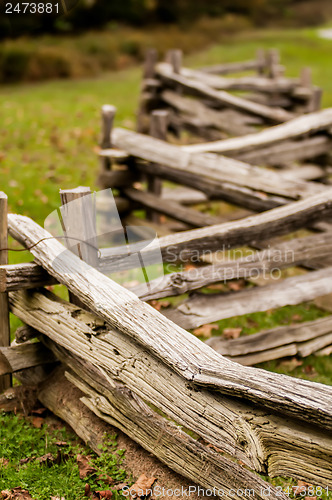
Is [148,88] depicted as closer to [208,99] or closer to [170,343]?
[208,99]

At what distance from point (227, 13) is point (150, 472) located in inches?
1133

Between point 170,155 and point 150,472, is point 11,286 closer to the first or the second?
point 150,472

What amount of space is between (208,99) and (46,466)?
5861 mm

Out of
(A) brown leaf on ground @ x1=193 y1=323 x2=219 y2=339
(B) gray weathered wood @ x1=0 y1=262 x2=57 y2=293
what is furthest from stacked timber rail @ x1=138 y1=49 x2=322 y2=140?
(B) gray weathered wood @ x1=0 y1=262 x2=57 y2=293

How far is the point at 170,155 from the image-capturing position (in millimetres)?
5023

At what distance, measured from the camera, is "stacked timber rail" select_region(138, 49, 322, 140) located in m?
7.80

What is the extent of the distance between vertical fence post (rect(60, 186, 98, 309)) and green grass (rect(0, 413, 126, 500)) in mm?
1082

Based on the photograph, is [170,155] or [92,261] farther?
[170,155]

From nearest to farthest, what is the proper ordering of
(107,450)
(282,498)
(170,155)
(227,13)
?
(282,498), (107,450), (170,155), (227,13)

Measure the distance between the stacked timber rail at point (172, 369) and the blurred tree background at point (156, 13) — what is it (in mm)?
12491

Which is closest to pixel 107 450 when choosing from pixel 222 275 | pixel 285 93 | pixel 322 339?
pixel 222 275

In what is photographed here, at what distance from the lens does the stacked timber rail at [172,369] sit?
7.16 feet

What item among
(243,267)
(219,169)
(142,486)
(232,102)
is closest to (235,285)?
(219,169)

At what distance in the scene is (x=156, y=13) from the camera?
78.1 ft
